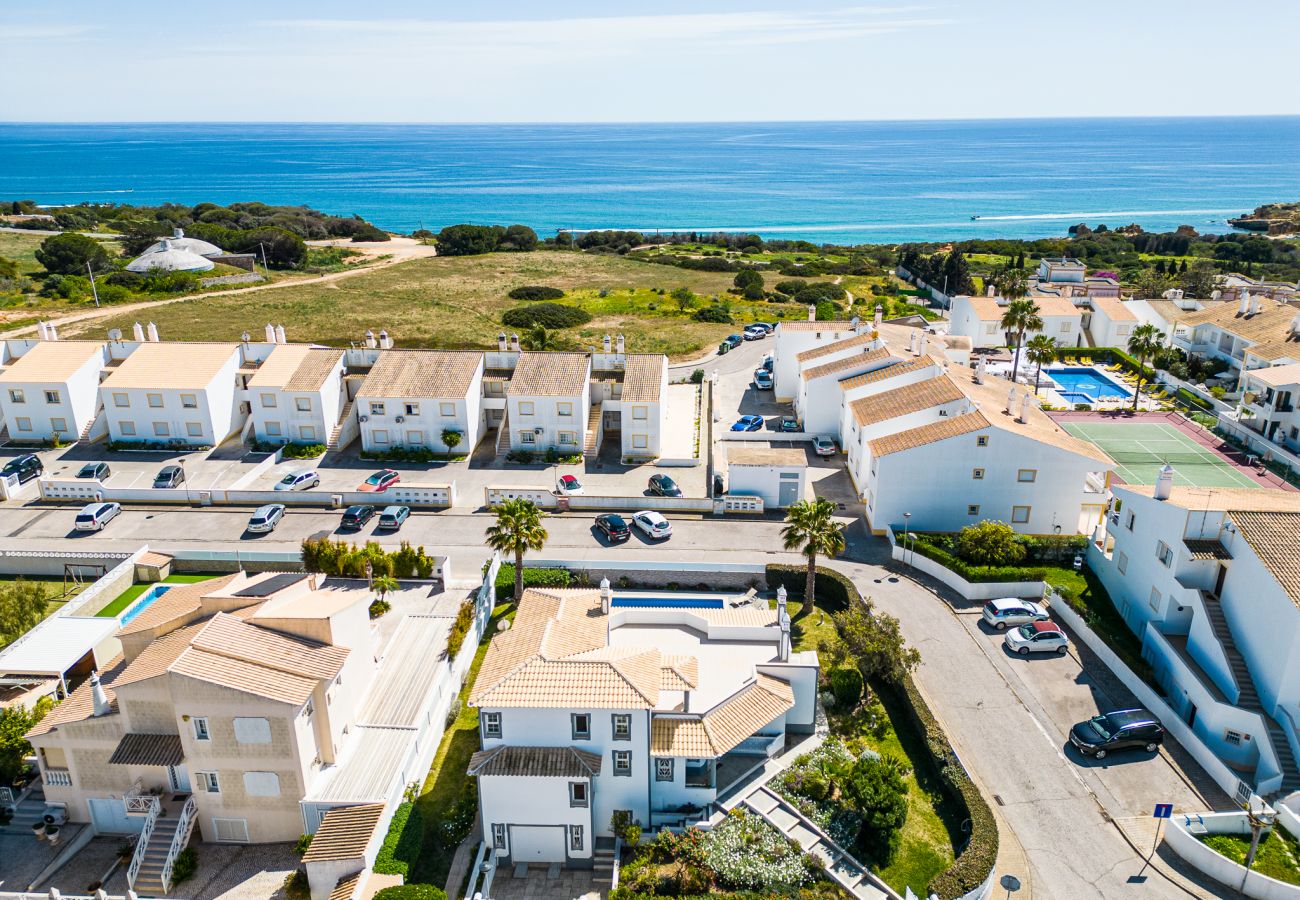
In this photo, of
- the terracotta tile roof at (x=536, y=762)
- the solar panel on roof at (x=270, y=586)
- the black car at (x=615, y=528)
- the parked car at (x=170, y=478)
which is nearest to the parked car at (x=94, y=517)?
the parked car at (x=170, y=478)

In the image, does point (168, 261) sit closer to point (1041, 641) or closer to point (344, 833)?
point (344, 833)

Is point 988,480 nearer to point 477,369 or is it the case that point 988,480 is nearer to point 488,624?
point 488,624

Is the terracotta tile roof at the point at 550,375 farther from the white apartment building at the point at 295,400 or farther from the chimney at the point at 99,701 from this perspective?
the chimney at the point at 99,701

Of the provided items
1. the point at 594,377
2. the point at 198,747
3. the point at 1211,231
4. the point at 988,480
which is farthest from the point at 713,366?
the point at 1211,231

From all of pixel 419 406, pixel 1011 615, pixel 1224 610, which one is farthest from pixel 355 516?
pixel 1224 610

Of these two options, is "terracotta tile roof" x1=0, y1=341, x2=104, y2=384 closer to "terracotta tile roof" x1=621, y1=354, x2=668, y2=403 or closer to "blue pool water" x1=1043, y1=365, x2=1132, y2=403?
"terracotta tile roof" x1=621, y1=354, x2=668, y2=403
